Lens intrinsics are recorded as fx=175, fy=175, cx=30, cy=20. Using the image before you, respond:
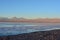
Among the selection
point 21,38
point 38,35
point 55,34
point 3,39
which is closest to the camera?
point 3,39

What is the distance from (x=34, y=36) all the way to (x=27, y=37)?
2.73 ft

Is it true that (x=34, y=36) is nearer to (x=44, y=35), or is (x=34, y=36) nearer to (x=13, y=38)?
(x=44, y=35)

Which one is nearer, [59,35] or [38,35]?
[38,35]

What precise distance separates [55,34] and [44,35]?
5.73 feet

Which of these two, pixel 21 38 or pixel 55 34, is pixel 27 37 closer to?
pixel 21 38

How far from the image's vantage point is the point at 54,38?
55.0 ft

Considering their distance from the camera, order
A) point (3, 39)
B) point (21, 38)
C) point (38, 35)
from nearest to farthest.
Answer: point (3, 39) → point (21, 38) → point (38, 35)

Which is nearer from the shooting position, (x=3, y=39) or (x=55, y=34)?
(x=3, y=39)

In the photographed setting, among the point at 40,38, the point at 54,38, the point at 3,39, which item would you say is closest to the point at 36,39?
the point at 40,38

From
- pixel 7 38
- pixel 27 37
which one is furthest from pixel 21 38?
pixel 7 38

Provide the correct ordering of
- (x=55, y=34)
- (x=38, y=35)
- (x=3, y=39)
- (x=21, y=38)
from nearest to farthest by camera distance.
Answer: (x=3, y=39)
(x=21, y=38)
(x=38, y=35)
(x=55, y=34)

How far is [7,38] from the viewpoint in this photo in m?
14.2

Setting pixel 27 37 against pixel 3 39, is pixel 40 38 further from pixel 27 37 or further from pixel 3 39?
pixel 3 39

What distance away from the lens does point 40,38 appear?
15820 mm
